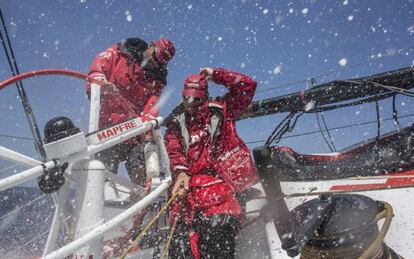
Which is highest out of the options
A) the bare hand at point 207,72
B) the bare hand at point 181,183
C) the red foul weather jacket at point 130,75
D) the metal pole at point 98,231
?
the red foul weather jacket at point 130,75

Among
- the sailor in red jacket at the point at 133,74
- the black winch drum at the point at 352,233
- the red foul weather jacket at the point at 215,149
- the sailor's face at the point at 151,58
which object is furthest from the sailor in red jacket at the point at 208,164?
the black winch drum at the point at 352,233

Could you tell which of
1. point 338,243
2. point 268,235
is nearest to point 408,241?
point 338,243

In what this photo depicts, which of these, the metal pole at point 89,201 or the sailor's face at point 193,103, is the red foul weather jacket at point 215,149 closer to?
the sailor's face at point 193,103

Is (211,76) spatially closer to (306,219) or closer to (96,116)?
(96,116)

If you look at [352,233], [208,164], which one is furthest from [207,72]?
[352,233]

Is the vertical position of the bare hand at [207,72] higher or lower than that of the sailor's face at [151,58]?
lower

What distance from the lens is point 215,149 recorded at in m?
3.91

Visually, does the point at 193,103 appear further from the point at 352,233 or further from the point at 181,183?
the point at 352,233

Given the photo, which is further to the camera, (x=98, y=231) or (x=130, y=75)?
(x=130, y=75)

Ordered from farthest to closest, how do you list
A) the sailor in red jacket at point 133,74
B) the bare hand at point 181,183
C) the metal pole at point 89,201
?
the sailor in red jacket at point 133,74
the bare hand at point 181,183
the metal pole at point 89,201

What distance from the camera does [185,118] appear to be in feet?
13.5

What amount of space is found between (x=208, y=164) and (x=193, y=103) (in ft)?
2.31

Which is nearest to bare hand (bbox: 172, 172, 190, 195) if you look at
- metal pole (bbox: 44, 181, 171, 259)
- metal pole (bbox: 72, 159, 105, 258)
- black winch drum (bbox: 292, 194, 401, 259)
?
metal pole (bbox: 44, 181, 171, 259)

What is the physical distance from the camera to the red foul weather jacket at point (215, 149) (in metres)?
3.46
